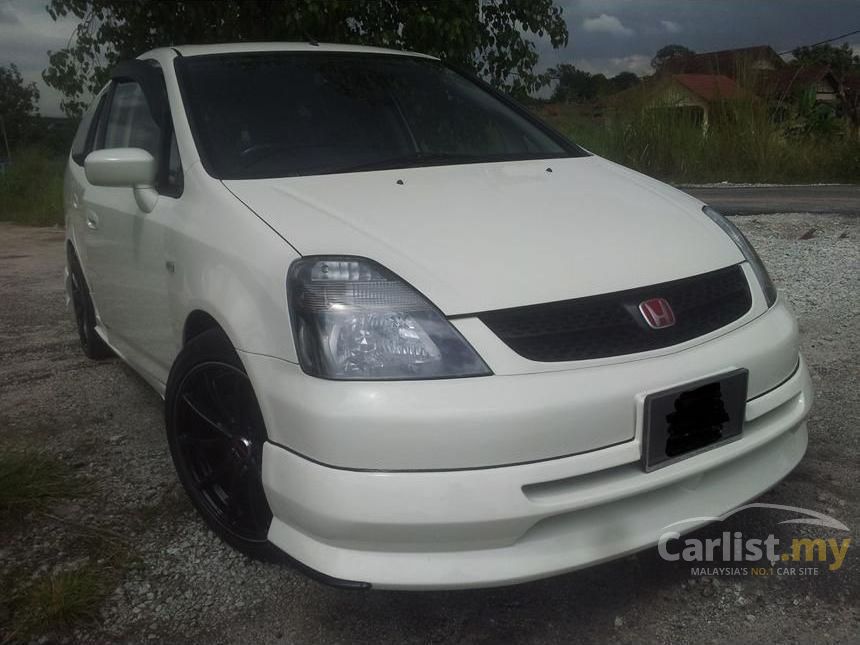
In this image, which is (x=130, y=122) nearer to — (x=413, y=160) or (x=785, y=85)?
(x=413, y=160)

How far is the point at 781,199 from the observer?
9.45 metres

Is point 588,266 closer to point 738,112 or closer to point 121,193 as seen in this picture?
point 121,193

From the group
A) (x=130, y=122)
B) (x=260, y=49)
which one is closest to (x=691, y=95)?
(x=260, y=49)

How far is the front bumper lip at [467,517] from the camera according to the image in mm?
1744

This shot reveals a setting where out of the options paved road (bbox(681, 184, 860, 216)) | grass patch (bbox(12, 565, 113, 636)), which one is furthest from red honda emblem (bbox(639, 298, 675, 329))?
paved road (bbox(681, 184, 860, 216))

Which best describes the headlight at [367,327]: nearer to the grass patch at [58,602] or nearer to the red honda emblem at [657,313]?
the red honda emblem at [657,313]

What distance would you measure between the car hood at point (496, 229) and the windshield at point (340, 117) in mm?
222

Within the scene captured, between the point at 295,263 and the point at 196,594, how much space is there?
0.97 meters

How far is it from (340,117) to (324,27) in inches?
159

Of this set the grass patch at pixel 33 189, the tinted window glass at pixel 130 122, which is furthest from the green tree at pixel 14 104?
the tinted window glass at pixel 130 122

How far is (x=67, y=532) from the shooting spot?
8.27 feet

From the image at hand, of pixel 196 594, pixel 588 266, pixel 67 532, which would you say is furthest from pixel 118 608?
pixel 588 266

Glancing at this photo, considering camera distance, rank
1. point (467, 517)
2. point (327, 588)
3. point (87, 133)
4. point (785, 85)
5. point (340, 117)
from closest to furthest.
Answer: point (467, 517), point (327, 588), point (340, 117), point (87, 133), point (785, 85)

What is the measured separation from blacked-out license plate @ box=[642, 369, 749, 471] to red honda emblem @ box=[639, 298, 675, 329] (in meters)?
0.17
